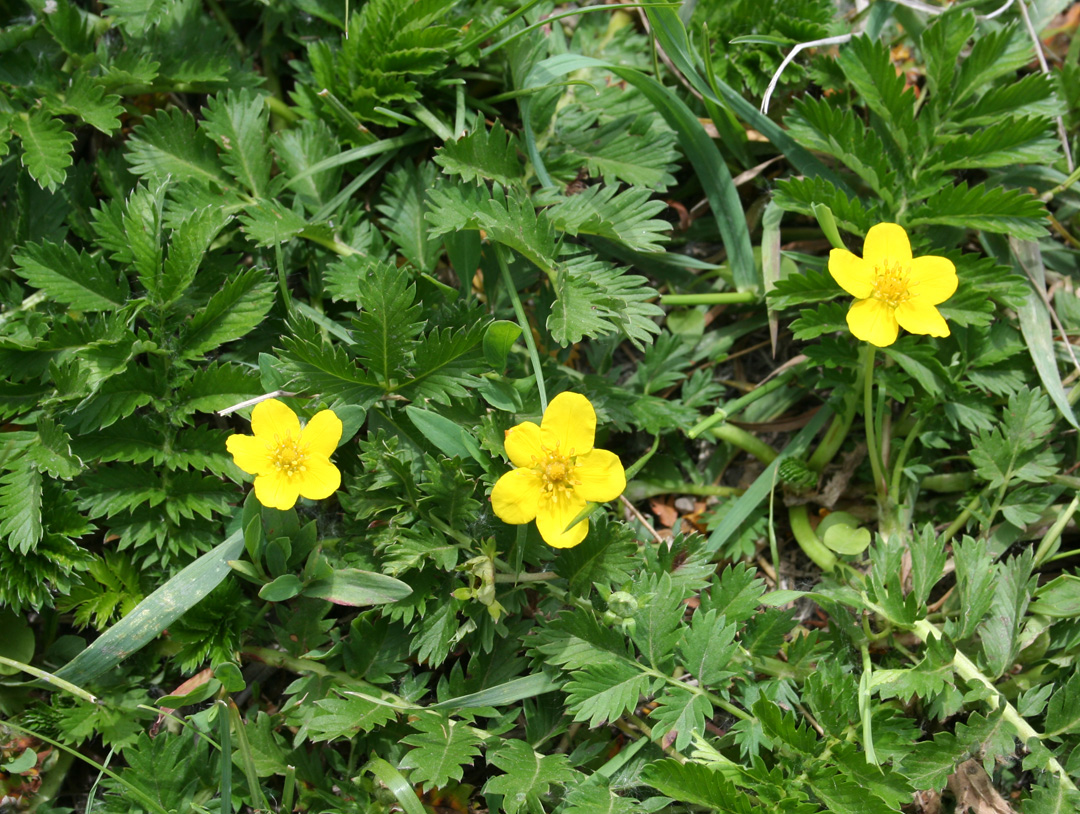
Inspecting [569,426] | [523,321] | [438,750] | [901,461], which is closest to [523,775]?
[438,750]

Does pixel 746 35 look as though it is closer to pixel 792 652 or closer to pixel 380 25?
pixel 380 25

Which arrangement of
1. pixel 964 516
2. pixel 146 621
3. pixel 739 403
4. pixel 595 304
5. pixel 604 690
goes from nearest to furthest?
pixel 604 690, pixel 146 621, pixel 595 304, pixel 964 516, pixel 739 403

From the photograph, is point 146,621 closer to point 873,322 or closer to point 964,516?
point 873,322

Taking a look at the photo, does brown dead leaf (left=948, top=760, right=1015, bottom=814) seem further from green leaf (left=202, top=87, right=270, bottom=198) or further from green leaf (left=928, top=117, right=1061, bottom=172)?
green leaf (left=202, top=87, right=270, bottom=198)

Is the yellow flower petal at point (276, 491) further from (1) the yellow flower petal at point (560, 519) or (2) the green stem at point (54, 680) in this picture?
(2) the green stem at point (54, 680)

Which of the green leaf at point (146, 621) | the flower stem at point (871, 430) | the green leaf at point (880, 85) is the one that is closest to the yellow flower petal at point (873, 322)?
the flower stem at point (871, 430)

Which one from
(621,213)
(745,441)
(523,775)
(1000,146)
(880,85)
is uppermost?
(880,85)

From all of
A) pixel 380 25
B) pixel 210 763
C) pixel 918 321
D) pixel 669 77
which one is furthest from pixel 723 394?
pixel 210 763
